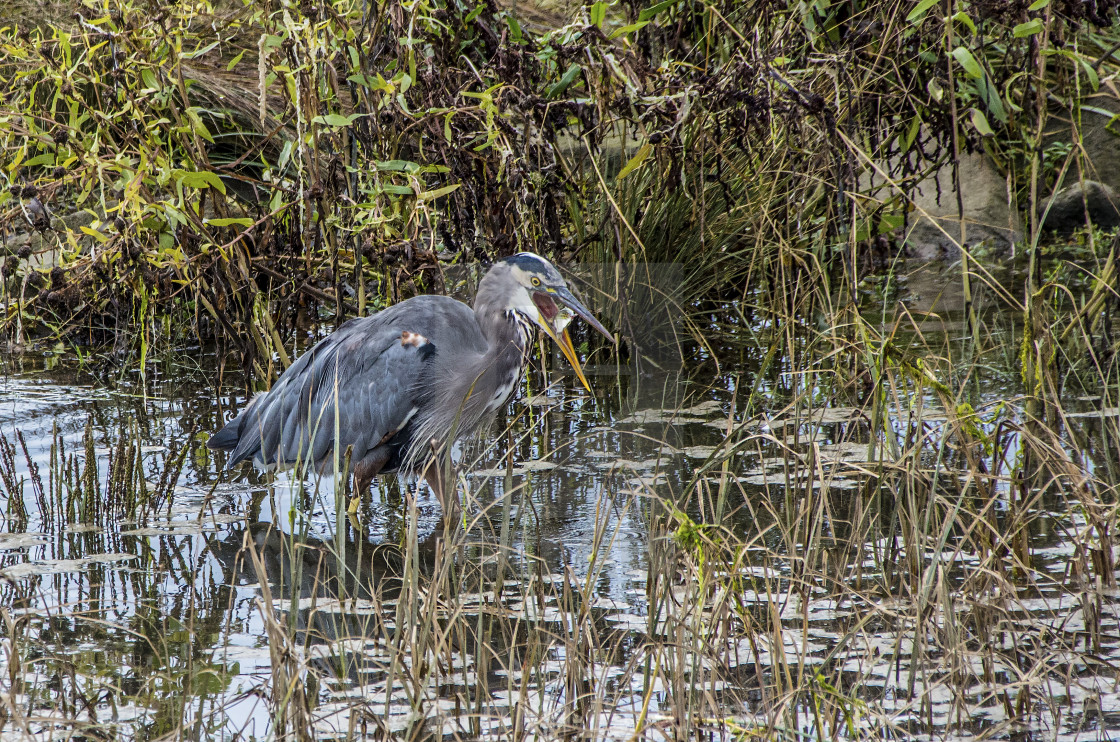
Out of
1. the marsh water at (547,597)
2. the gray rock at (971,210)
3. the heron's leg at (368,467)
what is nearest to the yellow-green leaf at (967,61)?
the marsh water at (547,597)

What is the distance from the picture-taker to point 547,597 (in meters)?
3.47

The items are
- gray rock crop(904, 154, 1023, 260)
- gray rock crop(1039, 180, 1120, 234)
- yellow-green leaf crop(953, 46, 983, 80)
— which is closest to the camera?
yellow-green leaf crop(953, 46, 983, 80)

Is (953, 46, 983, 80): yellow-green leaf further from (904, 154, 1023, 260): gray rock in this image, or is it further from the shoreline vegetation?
(904, 154, 1023, 260): gray rock

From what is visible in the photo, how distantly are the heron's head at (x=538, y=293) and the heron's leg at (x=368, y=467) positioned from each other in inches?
30.8

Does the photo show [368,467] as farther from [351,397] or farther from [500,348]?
[500,348]

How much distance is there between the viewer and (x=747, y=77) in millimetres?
5059

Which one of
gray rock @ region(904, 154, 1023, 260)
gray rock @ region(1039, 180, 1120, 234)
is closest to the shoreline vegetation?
gray rock @ region(904, 154, 1023, 260)

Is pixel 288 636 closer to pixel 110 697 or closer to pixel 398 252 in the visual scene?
pixel 110 697

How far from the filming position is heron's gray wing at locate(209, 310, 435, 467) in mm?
4586

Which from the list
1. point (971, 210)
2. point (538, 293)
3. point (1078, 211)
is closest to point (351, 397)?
point (538, 293)

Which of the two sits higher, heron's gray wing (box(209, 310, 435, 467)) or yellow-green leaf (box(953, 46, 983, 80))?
yellow-green leaf (box(953, 46, 983, 80))

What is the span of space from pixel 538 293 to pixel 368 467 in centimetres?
98

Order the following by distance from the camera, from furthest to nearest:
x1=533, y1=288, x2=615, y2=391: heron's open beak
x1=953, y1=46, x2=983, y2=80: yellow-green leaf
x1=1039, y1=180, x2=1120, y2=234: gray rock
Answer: x1=1039, y1=180, x2=1120, y2=234: gray rock < x1=533, y1=288, x2=615, y2=391: heron's open beak < x1=953, y1=46, x2=983, y2=80: yellow-green leaf

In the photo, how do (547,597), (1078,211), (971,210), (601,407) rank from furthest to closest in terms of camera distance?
(971,210), (1078,211), (601,407), (547,597)
